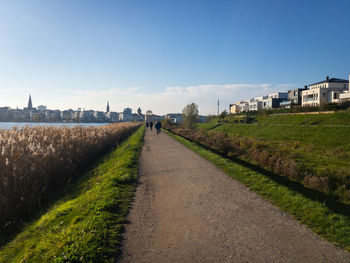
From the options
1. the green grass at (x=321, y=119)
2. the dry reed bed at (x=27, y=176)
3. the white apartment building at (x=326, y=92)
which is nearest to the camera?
the dry reed bed at (x=27, y=176)

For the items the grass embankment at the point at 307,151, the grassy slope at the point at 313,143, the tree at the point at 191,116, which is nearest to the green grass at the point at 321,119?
the grass embankment at the point at 307,151

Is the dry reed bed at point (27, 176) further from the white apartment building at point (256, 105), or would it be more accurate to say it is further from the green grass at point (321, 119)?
the white apartment building at point (256, 105)

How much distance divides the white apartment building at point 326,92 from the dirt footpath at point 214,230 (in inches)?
2562

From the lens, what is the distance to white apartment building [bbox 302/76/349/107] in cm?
6072

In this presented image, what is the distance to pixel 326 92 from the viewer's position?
2478 inches

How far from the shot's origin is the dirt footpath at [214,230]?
137 inches

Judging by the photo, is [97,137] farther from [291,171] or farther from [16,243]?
[291,171]

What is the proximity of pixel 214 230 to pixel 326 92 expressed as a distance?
72691 mm

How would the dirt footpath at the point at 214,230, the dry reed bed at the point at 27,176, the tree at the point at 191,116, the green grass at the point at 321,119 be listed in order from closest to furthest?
the dirt footpath at the point at 214,230
the dry reed bed at the point at 27,176
the green grass at the point at 321,119
the tree at the point at 191,116

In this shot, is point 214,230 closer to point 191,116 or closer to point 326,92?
point 191,116

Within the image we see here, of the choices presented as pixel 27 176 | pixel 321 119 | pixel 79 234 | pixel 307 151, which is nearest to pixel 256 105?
pixel 321 119

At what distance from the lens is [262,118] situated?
5600 centimetres

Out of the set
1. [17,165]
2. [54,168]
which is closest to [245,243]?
[17,165]

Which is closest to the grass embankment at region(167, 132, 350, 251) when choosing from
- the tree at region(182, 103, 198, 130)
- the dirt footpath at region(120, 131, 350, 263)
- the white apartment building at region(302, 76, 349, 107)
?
the dirt footpath at region(120, 131, 350, 263)
